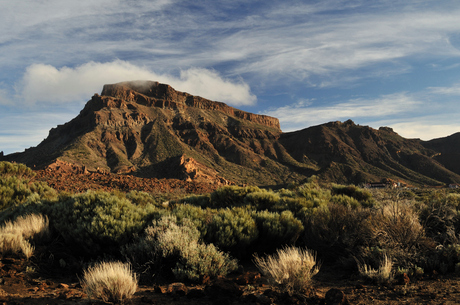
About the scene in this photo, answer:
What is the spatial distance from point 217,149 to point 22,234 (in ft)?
283

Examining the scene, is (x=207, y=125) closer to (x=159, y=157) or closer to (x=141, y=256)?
(x=159, y=157)

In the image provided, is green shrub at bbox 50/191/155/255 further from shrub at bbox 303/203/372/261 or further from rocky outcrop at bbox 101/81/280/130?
rocky outcrop at bbox 101/81/280/130

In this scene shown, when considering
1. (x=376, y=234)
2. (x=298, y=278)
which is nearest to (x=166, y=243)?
(x=298, y=278)

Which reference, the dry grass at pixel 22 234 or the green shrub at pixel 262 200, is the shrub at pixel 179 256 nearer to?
the dry grass at pixel 22 234

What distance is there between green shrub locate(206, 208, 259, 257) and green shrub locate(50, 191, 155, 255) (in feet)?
5.36

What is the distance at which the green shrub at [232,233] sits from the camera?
19.6 feet

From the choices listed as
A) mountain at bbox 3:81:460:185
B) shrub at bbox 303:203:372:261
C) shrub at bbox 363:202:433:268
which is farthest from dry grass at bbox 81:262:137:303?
mountain at bbox 3:81:460:185

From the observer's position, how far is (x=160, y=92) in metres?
124

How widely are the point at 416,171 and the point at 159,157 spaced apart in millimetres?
70767

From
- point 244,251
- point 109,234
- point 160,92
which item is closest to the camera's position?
point 109,234

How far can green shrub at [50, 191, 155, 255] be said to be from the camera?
5770 mm

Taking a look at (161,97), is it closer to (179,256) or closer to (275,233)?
(275,233)

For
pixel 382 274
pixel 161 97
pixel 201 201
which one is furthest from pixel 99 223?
pixel 161 97

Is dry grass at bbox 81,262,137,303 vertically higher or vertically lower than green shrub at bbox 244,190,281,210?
lower
